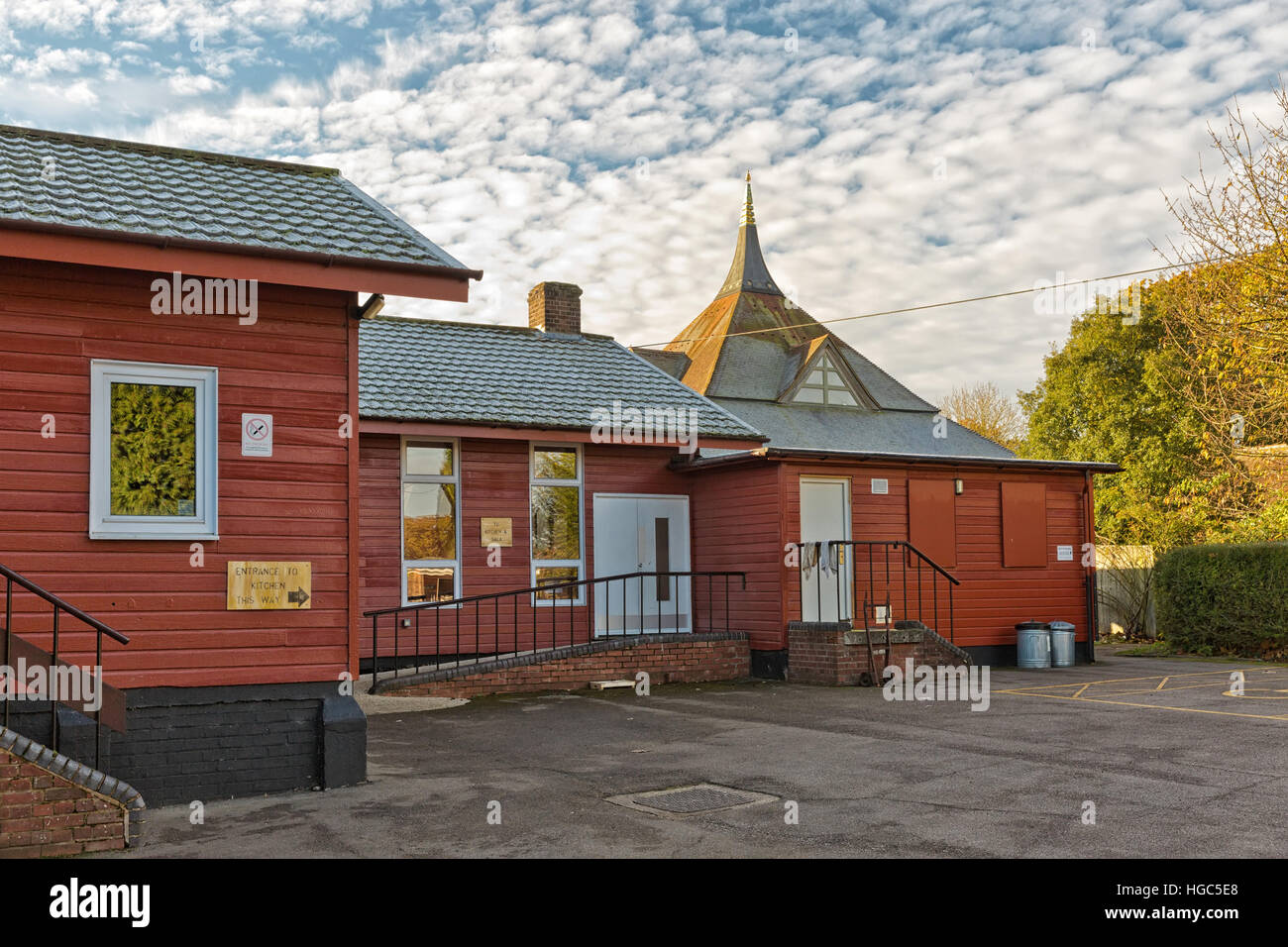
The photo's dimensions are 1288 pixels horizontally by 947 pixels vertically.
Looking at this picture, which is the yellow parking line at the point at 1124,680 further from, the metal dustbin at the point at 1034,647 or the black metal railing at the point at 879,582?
the black metal railing at the point at 879,582

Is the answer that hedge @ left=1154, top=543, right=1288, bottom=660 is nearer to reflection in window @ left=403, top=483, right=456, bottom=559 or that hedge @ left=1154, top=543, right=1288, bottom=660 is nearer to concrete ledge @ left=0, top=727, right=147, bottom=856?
reflection in window @ left=403, top=483, right=456, bottom=559

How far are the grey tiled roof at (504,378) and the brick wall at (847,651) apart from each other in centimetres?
346

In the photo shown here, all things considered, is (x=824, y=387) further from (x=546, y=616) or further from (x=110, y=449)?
(x=110, y=449)

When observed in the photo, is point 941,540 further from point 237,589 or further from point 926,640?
point 237,589

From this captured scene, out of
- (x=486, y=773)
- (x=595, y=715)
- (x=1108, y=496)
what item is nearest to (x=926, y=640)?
(x=595, y=715)

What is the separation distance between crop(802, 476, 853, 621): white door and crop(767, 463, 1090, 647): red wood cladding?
18 cm

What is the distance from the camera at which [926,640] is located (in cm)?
1550

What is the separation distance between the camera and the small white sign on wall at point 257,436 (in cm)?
812

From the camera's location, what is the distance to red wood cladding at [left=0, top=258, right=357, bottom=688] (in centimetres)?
748

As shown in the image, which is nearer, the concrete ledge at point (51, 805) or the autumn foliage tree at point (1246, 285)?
the concrete ledge at point (51, 805)

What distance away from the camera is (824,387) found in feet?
92.3

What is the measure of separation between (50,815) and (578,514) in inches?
422

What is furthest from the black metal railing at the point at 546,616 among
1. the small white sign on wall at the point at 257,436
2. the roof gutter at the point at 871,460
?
the small white sign on wall at the point at 257,436

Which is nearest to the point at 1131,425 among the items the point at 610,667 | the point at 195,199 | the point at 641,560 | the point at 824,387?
the point at 824,387
